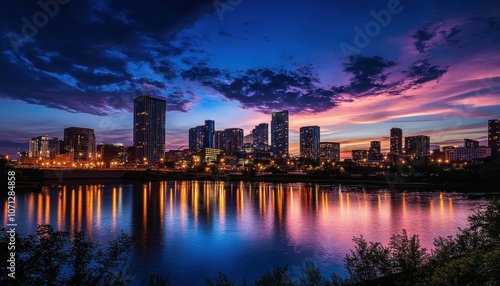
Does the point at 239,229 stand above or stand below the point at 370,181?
above

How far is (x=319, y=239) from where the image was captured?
28.1 metres

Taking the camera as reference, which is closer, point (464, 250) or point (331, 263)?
point (464, 250)

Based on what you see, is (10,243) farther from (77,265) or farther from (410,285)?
(410,285)

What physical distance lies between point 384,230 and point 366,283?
21106 mm

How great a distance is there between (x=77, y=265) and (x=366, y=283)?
9.63 meters

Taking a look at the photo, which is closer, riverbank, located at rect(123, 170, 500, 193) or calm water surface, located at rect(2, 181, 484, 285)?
calm water surface, located at rect(2, 181, 484, 285)

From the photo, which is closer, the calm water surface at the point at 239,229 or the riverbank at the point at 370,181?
the calm water surface at the point at 239,229

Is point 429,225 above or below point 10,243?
below

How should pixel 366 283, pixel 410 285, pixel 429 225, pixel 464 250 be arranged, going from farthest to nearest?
pixel 429 225 < pixel 464 250 < pixel 366 283 < pixel 410 285

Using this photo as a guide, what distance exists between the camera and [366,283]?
12.2 metres

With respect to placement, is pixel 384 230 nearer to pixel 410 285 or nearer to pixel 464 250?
pixel 464 250

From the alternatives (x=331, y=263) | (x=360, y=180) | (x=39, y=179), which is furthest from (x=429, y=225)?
(x=39, y=179)

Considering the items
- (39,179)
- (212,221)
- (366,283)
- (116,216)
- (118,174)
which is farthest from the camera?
(118,174)

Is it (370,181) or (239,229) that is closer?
(239,229)
